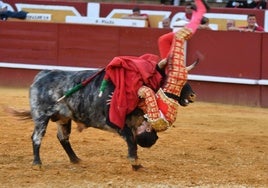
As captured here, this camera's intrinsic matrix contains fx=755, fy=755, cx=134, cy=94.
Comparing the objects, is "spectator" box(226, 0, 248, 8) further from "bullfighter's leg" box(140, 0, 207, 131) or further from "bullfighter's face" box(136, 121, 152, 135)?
"bullfighter's face" box(136, 121, 152, 135)

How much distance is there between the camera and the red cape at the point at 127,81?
6.18m

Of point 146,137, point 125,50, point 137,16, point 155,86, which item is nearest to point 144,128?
point 146,137

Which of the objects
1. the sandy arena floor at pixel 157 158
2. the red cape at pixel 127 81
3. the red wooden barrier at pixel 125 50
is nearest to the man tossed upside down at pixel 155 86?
the red cape at pixel 127 81

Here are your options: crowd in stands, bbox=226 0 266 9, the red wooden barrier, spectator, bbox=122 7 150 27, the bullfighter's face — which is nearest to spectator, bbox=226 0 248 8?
crowd in stands, bbox=226 0 266 9

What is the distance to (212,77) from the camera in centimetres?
1243

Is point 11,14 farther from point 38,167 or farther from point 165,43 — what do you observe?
point 165,43

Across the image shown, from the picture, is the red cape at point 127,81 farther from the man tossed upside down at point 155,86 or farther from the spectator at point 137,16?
the spectator at point 137,16

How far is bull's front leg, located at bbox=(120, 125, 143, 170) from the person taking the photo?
6.24m

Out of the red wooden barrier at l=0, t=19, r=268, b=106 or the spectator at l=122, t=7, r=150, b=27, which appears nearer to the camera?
the red wooden barrier at l=0, t=19, r=268, b=106

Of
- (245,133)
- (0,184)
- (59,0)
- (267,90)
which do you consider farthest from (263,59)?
(0,184)

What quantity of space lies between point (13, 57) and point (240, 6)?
472cm

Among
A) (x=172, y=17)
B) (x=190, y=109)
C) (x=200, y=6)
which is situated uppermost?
(x=200, y=6)

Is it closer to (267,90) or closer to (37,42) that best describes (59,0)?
(37,42)

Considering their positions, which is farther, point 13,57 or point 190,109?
point 13,57
